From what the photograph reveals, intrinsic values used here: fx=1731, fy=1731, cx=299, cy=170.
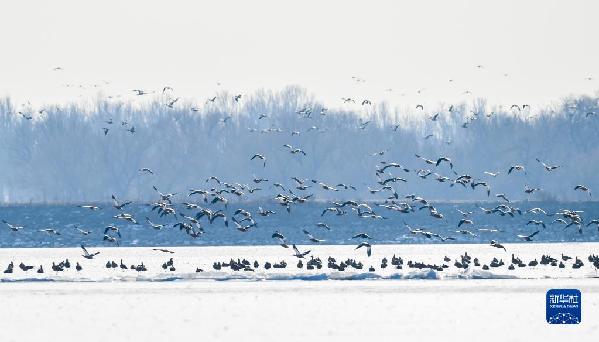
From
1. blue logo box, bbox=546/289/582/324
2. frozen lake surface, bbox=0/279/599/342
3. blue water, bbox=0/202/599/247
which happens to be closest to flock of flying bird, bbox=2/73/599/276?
blue water, bbox=0/202/599/247

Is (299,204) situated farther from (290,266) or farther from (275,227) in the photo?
(290,266)

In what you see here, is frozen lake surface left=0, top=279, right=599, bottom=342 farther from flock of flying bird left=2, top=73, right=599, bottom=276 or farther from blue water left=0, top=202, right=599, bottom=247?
blue water left=0, top=202, right=599, bottom=247

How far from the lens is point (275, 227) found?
3935 inches

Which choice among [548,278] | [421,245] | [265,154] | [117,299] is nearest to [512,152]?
[265,154]

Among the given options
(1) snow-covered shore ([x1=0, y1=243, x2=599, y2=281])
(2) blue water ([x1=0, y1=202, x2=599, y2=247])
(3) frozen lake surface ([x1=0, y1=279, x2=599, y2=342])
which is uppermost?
(2) blue water ([x1=0, y1=202, x2=599, y2=247])

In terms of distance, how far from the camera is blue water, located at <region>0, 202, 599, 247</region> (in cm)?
9775

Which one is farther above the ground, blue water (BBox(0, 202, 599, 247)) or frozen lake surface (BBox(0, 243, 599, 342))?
blue water (BBox(0, 202, 599, 247))

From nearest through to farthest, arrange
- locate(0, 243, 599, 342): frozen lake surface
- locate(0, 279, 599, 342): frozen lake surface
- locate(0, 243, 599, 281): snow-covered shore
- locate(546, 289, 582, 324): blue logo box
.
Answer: locate(0, 279, 599, 342): frozen lake surface, locate(0, 243, 599, 342): frozen lake surface, locate(546, 289, 582, 324): blue logo box, locate(0, 243, 599, 281): snow-covered shore

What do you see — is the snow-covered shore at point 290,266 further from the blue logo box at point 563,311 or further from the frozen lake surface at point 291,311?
the blue logo box at point 563,311

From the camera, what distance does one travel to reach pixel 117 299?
46.2 meters

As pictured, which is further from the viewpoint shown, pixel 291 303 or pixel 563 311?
pixel 291 303

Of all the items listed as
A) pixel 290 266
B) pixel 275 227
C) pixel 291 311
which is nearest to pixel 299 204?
pixel 275 227

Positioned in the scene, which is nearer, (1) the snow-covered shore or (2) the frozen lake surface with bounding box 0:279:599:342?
(2) the frozen lake surface with bounding box 0:279:599:342

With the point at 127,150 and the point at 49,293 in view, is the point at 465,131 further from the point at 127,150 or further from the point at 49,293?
the point at 49,293
